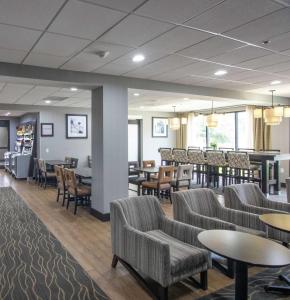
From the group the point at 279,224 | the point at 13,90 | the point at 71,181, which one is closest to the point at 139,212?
the point at 279,224

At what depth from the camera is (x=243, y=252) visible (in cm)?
214

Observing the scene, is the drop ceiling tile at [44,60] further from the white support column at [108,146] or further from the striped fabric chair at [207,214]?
the striped fabric chair at [207,214]

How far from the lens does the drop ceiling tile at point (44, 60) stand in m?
4.00

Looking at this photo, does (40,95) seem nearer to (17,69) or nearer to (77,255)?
(17,69)

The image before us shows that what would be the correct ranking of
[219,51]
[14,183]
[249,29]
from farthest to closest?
[14,183]
[219,51]
[249,29]

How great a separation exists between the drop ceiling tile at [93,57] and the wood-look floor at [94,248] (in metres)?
2.63

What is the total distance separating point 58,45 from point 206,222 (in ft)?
9.01

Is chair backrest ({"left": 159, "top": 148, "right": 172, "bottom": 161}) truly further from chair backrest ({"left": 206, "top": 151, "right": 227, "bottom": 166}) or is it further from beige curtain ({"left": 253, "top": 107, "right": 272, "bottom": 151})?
beige curtain ({"left": 253, "top": 107, "right": 272, "bottom": 151})

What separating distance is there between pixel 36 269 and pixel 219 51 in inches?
137

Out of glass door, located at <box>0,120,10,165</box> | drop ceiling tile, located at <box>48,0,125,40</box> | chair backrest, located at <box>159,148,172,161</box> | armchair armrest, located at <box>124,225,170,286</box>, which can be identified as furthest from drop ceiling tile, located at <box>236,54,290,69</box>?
glass door, located at <box>0,120,10,165</box>

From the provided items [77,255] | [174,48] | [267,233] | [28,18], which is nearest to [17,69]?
[28,18]

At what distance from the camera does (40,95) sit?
7.24 metres

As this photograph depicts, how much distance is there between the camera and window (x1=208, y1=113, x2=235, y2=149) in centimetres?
1064

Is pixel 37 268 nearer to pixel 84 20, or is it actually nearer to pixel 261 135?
pixel 84 20
